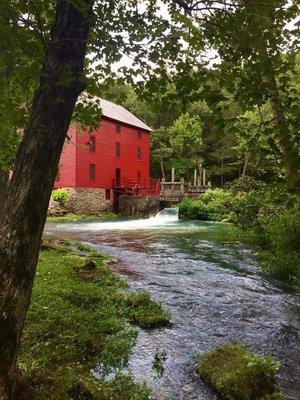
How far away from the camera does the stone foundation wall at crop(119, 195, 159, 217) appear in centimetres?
3778

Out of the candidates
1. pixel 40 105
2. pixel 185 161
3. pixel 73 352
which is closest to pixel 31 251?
pixel 40 105

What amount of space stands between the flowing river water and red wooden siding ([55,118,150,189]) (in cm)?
2112

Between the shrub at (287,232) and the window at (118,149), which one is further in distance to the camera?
the window at (118,149)

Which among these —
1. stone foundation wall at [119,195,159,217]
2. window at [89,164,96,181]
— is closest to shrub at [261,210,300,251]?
stone foundation wall at [119,195,159,217]

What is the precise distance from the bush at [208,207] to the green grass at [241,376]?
85.7ft

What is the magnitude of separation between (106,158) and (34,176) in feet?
120

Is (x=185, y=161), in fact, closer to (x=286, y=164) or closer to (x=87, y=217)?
(x=87, y=217)

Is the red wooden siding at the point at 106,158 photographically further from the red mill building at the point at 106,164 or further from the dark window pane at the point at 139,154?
the dark window pane at the point at 139,154

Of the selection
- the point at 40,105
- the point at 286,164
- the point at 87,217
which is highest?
the point at 40,105

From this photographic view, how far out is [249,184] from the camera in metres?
16.8

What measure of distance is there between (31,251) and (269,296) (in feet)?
24.4

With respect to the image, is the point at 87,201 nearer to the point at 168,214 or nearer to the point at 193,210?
the point at 168,214

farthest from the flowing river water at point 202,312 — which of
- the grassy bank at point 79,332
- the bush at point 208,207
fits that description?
the bush at point 208,207

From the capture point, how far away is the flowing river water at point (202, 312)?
18.5ft
